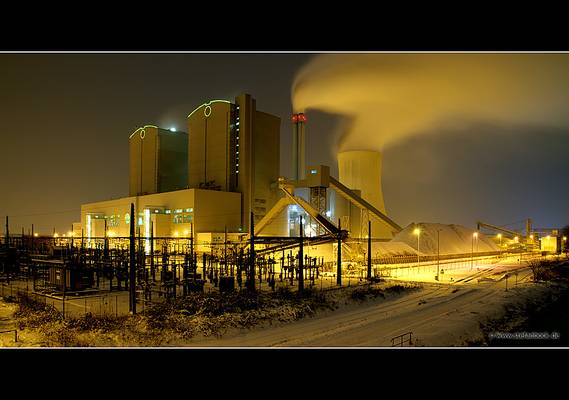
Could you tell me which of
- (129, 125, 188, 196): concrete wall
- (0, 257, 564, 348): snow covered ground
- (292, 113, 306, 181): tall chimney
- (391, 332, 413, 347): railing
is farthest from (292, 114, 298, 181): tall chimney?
(391, 332, 413, 347): railing

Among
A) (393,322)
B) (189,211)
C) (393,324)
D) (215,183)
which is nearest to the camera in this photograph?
(393,324)

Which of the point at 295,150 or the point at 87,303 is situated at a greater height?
the point at 295,150

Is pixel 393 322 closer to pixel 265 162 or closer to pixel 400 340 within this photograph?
pixel 400 340

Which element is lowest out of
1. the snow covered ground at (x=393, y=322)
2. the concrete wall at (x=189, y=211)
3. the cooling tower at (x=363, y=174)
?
the snow covered ground at (x=393, y=322)

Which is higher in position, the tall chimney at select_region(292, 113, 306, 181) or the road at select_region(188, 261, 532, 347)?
the tall chimney at select_region(292, 113, 306, 181)

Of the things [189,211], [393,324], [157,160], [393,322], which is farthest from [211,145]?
[393,324]

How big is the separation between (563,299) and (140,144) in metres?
48.4

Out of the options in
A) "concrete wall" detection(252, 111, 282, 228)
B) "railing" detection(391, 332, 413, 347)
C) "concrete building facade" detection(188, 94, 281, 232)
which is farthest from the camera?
"concrete wall" detection(252, 111, 282, 228)

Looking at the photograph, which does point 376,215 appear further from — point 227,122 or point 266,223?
point 227,122

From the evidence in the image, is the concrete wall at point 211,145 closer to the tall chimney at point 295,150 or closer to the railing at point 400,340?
the tall chimney at point 295,150

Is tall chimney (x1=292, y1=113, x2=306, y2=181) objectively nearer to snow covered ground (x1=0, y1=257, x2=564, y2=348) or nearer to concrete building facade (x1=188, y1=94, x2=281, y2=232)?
concrete building facade (x1=188, y1=94, x2=281, y2=232)

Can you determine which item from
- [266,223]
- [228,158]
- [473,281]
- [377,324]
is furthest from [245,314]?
[228,158]

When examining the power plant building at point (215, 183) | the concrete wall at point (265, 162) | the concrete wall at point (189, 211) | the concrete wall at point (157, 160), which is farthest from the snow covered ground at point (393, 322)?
the concrete wall at point (157, 160)

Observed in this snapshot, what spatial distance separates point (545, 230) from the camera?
58.9 m
